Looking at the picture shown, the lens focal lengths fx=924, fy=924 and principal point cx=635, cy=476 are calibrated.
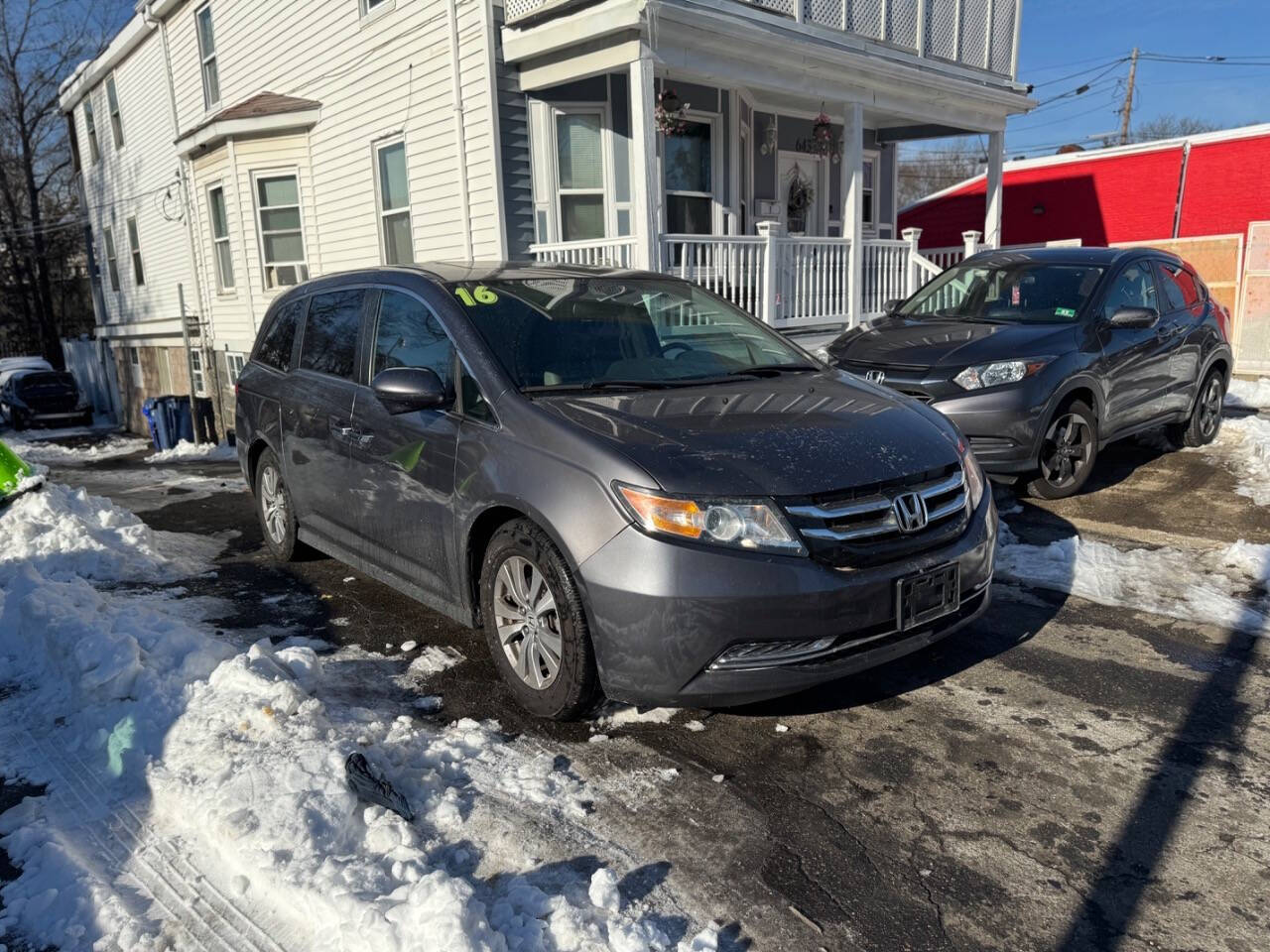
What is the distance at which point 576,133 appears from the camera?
36.1ft

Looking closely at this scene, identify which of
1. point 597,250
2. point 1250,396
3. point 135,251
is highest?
point 135,251

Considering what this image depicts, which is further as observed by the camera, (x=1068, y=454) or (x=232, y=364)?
(x=232, y=364)

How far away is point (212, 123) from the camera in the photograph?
48.3 ft

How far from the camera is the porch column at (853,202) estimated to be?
11.6 m

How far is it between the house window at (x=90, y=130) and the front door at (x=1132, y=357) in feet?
81.3

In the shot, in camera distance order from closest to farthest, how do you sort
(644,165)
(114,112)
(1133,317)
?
(1133,317) → (644,165) → (114,112)

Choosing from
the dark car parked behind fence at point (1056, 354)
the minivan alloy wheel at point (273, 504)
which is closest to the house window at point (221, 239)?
the minivan alloy wheel at point (273, 504)

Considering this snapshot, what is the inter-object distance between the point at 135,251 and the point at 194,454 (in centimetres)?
951

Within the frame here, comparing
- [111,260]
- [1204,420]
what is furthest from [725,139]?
[111,260]

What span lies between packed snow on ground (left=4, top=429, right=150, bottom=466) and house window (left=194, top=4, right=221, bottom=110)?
734 cm

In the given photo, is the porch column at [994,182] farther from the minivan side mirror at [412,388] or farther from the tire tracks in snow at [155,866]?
the tire tracks in snow at [155,866]

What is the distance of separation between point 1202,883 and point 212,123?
16190 mm

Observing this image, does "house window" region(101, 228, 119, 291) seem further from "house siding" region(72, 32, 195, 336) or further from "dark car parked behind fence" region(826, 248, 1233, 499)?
"dark car parked behind fence" region(826, 248, 1233, 499)

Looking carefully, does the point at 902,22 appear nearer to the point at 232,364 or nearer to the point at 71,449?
the point at 232,364
